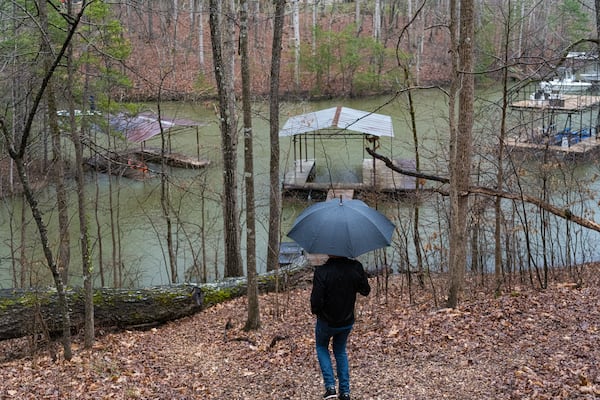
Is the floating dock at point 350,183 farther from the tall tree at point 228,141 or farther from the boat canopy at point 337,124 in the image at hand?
the tall tree at point 228,141

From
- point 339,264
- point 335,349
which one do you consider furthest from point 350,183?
point 339,264

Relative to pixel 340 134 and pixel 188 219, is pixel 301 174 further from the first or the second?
pixel 188 219

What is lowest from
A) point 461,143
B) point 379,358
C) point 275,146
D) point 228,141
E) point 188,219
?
point 188,219

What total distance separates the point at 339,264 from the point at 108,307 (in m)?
4.81

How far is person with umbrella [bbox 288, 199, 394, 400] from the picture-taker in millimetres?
4938

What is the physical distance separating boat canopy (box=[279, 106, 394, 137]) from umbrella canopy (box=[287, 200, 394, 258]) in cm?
1426

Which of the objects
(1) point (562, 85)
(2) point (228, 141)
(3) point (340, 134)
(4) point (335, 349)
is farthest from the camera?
(3) point (340, 134)

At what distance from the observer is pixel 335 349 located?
5.18 m

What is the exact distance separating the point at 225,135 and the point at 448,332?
6.36 meters

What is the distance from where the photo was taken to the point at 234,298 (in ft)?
34.5

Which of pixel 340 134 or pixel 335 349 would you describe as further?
pixel 340 134

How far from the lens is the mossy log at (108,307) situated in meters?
8.09

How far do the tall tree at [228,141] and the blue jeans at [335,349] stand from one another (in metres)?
7.02

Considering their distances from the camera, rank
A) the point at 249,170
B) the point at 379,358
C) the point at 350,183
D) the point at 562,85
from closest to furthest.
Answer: the point at 379,358 → the point at 249,170 → the point at 562,85 → the point at 350,183
